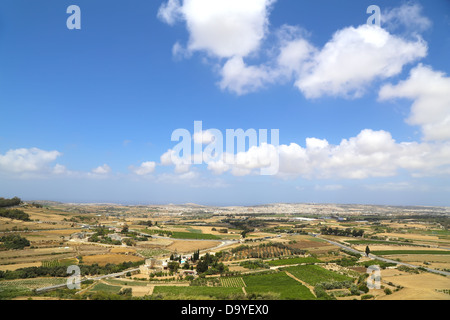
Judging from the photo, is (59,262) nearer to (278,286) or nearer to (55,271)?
(55,271)

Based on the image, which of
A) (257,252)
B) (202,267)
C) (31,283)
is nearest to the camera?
(31,283)

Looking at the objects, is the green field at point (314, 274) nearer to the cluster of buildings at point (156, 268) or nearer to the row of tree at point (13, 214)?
the cluster of buildings at point (156, 268)

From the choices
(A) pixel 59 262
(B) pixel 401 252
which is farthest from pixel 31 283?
(B) pixel 401 252

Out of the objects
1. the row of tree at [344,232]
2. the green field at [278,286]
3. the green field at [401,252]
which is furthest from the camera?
the row of tree at [344,232]

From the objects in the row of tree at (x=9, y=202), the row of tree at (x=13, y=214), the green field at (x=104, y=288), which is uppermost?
the row of tree at (x=9, y=202)

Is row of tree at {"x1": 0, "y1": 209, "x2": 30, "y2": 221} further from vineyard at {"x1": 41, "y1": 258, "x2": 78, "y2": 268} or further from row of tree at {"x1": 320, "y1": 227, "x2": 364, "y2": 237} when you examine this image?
row of tree at {"x1": 320, "y1": 227, "x2": 364, "y2": 237}

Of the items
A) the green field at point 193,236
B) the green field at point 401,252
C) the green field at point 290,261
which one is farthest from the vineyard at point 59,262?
the green field at point 401,252

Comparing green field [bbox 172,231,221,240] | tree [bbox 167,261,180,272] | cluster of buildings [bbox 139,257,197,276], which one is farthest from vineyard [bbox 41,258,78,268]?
green field [bbox 172,231,221,240]
